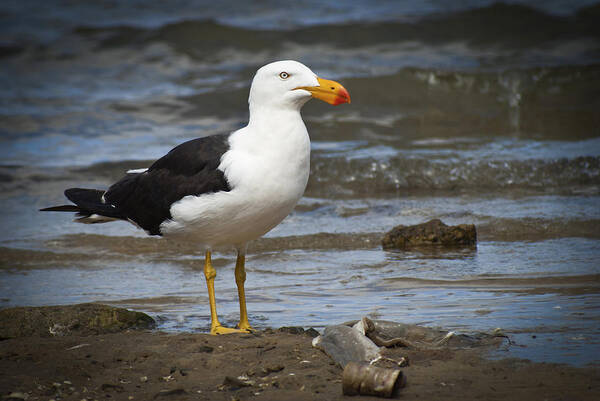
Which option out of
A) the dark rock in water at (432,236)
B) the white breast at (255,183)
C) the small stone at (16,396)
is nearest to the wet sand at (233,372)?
the small stone at (16,396)

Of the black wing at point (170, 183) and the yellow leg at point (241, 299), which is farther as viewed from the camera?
the yellow leg at point (241, 299)

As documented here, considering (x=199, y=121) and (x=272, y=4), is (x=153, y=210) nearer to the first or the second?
(x=199, y=121)

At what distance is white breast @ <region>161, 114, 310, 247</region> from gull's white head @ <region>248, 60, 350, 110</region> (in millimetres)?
133

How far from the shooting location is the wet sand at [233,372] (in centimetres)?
328

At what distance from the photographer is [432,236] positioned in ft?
21.7

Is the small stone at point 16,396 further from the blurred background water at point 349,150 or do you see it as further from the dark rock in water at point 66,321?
the blurred background water at point 349,150

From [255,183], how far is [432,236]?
109 inches

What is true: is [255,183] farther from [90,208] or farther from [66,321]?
[90,208]

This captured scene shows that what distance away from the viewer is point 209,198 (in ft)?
14.3

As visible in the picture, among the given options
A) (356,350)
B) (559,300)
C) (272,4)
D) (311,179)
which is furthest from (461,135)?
(272,4)

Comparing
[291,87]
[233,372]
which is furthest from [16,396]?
[291,87]

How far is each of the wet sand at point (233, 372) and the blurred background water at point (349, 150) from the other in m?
0.32

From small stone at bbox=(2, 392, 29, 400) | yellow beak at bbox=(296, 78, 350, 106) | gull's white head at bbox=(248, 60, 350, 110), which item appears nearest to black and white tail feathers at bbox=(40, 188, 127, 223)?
gull's white head at bbox=(248, 60, 350, 110)

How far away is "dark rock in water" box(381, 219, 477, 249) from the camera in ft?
21.6
